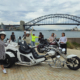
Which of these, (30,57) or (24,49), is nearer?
(30,57)

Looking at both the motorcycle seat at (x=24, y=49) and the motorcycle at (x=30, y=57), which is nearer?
the motorcycle at (x=30, y=57)

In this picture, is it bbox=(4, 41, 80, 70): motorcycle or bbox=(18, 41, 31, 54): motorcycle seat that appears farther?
bbox=(18, 41, 31, 54): motorcycle seat

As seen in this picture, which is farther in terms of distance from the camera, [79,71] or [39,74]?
[79,71]

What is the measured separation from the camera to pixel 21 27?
6131cm

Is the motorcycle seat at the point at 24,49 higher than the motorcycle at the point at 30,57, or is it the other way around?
the motorcycle seat at the point at 24,49

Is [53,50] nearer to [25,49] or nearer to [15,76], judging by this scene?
[25,49]

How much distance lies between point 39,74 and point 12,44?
1695 millimetres

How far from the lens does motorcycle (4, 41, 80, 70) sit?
4.21m

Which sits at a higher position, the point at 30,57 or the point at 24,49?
the point at 24,49

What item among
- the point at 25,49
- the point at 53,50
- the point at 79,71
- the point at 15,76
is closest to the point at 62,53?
the point at 53,50

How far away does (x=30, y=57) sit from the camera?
4414mm

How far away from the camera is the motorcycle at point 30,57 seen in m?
4.21

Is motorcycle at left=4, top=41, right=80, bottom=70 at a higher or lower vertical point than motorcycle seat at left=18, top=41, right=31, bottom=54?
lower

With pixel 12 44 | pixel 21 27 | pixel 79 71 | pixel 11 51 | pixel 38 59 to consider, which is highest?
pixel 21 27
